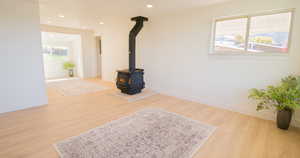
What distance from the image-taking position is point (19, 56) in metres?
3.03

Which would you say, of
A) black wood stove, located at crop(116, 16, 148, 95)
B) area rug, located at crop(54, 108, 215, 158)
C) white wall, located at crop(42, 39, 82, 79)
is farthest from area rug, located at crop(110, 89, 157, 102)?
white wall, located at crop(42, 39, 82, 79)

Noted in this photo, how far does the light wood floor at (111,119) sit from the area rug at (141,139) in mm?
159

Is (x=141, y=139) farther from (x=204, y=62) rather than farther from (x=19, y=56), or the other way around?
(x=19, y=56)

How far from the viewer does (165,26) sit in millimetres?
4273

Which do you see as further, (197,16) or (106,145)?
(197,16)

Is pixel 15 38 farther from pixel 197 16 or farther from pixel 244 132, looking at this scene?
pixel 244 132

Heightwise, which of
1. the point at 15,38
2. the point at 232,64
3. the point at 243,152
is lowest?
the point at 243,152

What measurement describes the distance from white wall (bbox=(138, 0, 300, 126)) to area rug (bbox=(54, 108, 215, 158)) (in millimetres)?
1254

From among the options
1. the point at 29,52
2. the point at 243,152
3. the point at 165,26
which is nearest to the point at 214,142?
the point at 243,152

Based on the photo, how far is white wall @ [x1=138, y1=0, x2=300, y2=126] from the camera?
2.74 m

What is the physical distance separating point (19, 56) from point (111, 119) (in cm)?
242

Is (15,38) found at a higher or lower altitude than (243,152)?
higher

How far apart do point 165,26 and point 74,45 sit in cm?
604

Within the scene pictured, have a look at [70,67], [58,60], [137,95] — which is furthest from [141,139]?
[58,60]
